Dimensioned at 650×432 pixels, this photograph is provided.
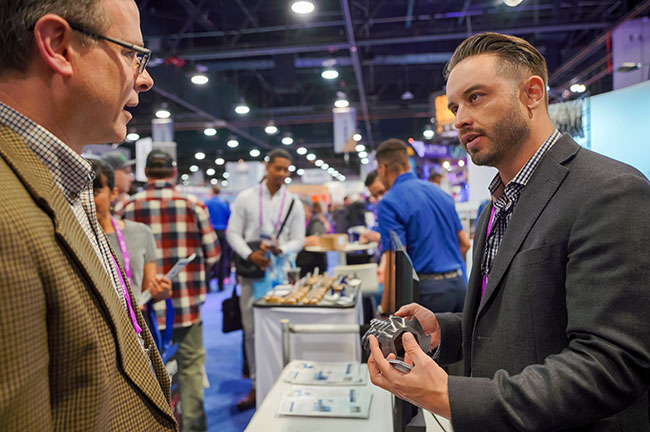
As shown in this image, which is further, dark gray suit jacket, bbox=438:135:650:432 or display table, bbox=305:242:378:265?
display table, bbox=305:242:378:265

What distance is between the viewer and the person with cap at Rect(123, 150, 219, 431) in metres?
3.07

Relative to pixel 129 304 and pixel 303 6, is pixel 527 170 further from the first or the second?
pixel 303 6

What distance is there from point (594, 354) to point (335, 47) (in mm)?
8628

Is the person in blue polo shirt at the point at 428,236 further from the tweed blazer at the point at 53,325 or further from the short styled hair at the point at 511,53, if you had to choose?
the tweed blazer at the point at 53,325

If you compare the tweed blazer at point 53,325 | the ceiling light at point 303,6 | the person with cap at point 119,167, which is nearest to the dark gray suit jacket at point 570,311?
the tweed blazer at point 53,325

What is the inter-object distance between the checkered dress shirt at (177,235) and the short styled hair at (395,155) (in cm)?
145

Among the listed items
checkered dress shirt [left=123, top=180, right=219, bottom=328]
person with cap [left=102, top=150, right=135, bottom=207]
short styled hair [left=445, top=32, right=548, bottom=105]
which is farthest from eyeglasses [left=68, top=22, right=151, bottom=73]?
person with cap [left=102, top=150, right=135, bottom=207]

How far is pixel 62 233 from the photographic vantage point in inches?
25.6

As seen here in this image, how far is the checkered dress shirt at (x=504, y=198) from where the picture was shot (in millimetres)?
1203

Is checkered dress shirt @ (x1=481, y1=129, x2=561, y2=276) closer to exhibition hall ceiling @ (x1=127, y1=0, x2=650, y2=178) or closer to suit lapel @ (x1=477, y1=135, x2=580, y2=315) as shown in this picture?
suit lapel @ (x1=477, y1=135, x2=580, y2=315)

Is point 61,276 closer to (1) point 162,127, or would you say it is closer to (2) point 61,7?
(2) point 61,7

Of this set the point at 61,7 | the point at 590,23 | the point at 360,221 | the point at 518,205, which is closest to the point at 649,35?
the point at 590,23

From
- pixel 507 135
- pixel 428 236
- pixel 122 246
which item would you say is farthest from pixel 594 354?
pixel 122 246

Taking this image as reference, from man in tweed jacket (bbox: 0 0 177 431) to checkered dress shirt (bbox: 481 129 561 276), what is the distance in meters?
0.94
